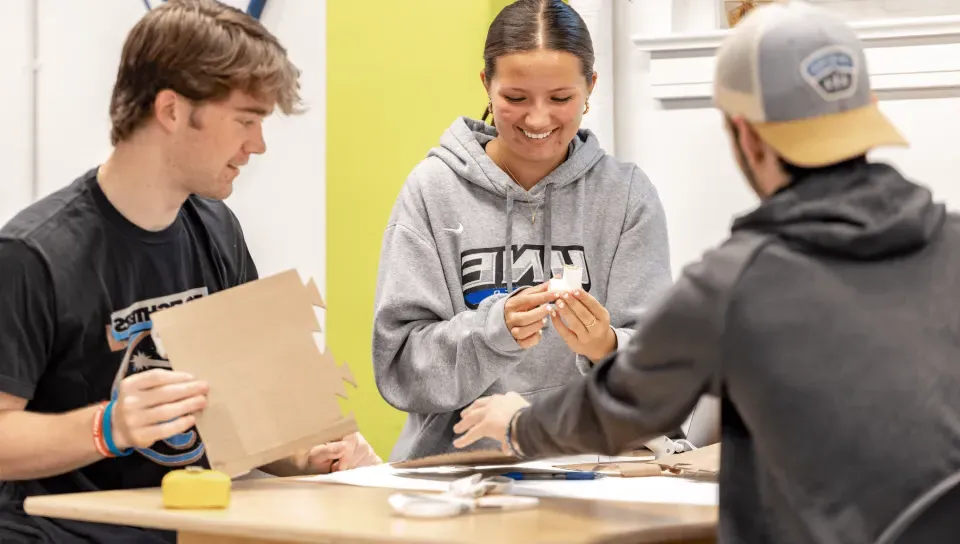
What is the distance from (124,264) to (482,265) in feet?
2.71

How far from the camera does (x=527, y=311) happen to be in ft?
7.63

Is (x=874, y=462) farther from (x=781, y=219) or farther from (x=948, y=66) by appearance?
(x=948, y=66)

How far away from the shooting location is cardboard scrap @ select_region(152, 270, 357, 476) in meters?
1.81

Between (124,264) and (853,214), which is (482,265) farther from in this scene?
(853,214)

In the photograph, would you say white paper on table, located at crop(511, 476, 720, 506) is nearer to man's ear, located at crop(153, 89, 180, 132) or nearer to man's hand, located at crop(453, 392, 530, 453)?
man's hand, located at crop(453, 392, 530, 453)

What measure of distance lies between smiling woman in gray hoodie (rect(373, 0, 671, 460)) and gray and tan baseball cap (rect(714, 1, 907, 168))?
3.55 feet

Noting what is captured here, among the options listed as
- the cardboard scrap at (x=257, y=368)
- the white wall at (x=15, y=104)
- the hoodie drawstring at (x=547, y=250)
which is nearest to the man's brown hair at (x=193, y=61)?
the cardboard scrap at (x=257, y=368)

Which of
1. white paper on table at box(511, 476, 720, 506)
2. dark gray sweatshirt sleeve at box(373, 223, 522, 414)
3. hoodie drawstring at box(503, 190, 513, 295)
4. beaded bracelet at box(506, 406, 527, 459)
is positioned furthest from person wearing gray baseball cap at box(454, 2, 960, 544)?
hoodie drawstring at box(503, 190, 513, 295)

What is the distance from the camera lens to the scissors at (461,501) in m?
1.57

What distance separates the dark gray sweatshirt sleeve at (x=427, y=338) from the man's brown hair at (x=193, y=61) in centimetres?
58

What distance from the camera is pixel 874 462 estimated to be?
126 cm

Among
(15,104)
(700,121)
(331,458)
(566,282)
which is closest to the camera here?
(331,458)

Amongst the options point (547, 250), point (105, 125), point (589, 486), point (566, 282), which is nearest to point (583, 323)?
point (566, 282)

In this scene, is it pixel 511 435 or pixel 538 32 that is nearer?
pixel 511 435
